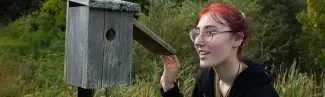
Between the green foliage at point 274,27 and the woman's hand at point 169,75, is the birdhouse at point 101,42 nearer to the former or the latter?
the woman's hand at point 169,75

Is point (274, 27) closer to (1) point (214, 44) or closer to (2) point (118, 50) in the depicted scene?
(2) point (118, 50)

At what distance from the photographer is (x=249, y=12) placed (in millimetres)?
12914

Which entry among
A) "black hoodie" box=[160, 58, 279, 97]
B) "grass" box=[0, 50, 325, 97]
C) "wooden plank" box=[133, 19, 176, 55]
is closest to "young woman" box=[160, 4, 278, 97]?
"black hoodie" box=[160, 58, 279, 97]

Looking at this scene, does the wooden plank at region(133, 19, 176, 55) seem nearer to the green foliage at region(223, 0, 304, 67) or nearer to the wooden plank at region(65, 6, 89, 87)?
the wooden plank at region(65, 6, 89, 87)

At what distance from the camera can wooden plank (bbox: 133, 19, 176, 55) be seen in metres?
Result: 2.95

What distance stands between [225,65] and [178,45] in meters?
8.67

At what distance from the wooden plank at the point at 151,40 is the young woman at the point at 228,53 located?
0.43 metres

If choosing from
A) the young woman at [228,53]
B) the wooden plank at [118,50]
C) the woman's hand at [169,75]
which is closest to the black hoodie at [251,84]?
the young woman at [228,53]

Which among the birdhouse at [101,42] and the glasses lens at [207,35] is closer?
the glasses lens at [207,35]

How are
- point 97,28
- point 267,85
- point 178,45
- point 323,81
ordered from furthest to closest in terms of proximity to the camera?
1. point 178,45
2. point 323,81
3. point 97,28
4. point 267,85

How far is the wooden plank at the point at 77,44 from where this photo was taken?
280cm

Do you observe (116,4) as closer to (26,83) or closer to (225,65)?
(225,65)

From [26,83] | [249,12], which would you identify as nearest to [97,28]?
[26,83]

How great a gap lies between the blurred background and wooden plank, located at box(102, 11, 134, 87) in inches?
112
